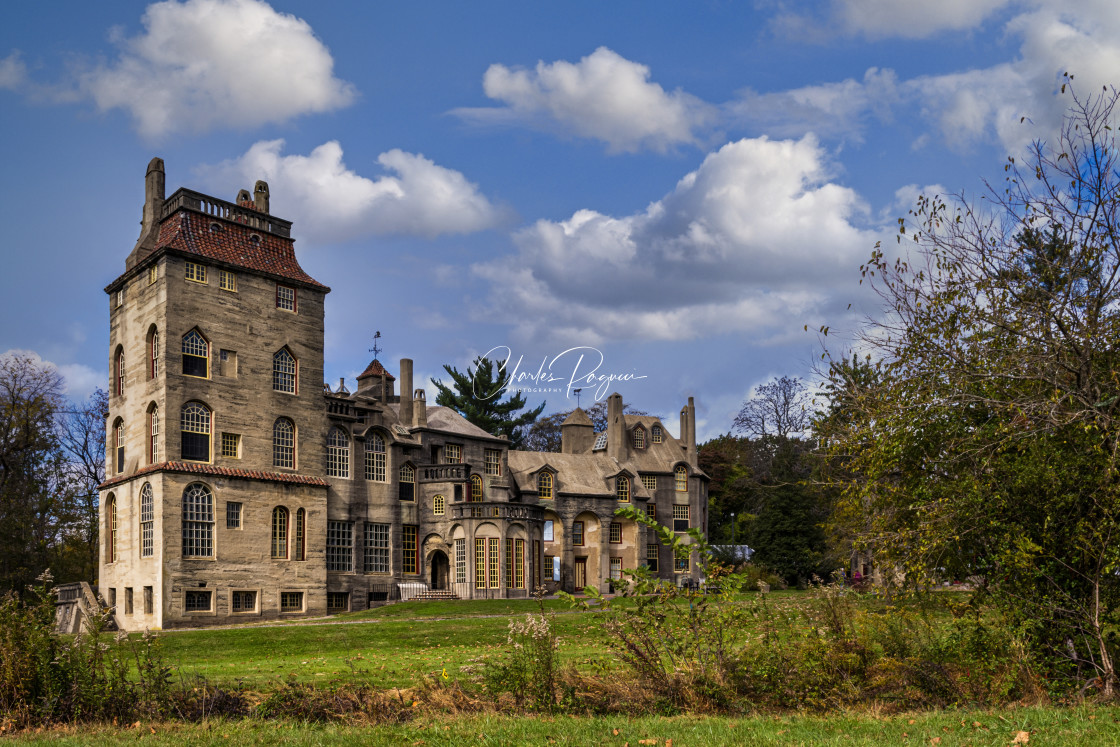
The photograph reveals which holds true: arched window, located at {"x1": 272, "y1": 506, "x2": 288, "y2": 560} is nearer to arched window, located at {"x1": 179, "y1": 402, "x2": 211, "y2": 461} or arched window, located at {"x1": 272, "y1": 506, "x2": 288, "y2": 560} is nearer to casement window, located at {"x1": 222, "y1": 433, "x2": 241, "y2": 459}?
casement window, located at {"x1": 222, "y1": 433, "x2": 241, "y2": 459}

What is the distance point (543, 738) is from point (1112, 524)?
23.3 ft

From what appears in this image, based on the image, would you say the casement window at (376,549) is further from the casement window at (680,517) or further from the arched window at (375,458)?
the casement window at (680,517)

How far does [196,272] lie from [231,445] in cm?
716

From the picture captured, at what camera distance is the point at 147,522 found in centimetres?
3803

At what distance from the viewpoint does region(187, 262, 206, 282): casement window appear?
39.1m

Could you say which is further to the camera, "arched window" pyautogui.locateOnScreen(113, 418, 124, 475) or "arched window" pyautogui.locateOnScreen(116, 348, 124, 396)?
"arched window" pyautogui.locateOnScreen(116, 348, 124, 396)

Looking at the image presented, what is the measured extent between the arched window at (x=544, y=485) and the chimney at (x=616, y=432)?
606 centimetres

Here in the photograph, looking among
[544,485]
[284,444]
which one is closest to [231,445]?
[284,444]

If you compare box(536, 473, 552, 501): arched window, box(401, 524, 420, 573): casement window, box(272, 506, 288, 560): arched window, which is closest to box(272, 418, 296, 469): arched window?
box(272, 506, 288, 560): arched window

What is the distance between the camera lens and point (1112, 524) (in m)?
11.4

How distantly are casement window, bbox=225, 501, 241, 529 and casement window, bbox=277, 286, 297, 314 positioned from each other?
28.8 feet

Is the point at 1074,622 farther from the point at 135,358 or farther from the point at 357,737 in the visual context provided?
the point at 135,358

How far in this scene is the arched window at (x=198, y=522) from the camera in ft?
123

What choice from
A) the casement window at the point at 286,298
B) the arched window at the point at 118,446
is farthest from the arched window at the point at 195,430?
the casement window at the point at 286,298
